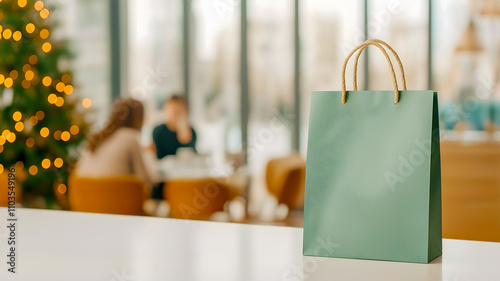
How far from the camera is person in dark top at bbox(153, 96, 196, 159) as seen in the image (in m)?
6.30

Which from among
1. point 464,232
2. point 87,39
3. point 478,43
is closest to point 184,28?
point 87,39

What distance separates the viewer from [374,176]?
2.58 ft

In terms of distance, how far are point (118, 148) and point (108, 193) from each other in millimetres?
580

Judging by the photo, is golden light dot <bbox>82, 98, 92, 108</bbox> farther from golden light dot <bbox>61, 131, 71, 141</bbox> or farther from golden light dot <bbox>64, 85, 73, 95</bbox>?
golden light dot <bbox>61, 131, 71, 141</bbox>

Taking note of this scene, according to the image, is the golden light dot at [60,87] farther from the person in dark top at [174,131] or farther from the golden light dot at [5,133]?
the person in dark top at [174,131]

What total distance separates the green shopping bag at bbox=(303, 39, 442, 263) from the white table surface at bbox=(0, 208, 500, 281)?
29 millimetres

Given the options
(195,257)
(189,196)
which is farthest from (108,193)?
(195,257)

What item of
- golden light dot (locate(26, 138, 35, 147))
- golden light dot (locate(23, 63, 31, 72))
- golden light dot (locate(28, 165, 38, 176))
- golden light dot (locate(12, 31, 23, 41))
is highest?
golden light dot (locate(12, 31, 23, 41))

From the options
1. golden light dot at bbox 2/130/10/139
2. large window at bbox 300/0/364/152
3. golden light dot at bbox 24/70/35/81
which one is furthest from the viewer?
large window at bbox 300/0/364/152

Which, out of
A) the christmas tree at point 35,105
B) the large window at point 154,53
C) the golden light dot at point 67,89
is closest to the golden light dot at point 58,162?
the christmas tree at point 35,105

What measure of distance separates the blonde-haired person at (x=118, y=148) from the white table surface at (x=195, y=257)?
3.43m

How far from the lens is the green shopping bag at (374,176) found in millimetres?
764

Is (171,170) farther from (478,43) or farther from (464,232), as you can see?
(478,43)

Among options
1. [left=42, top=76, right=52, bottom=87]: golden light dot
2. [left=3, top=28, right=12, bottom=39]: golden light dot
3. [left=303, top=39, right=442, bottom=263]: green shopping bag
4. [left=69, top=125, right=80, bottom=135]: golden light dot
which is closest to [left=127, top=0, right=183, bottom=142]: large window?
[left=69, top=125, right=80, bottom=135]: golden light dot
